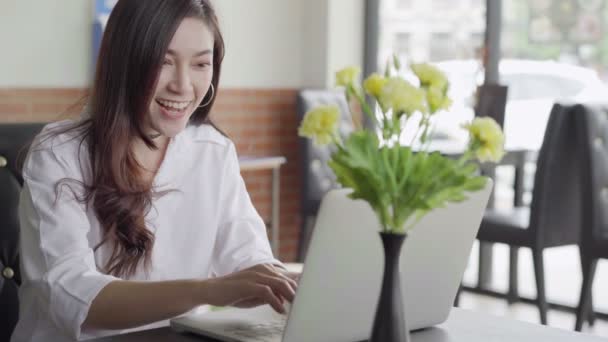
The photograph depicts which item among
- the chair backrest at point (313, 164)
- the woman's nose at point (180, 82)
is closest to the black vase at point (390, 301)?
the woman's nose at point (180, 82)

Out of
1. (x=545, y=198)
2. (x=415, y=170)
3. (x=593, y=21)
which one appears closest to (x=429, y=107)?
(x=415, y=170)

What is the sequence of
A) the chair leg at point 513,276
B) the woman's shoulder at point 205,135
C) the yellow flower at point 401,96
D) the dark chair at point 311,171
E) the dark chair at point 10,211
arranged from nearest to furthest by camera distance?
the yellow flower at point 401,96, the dark chair at point 10,211, the woman's shoulder at point 205,135, the chair leg at point 513,276, the dark chair at point 311,171

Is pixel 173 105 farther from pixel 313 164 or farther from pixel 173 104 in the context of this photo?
pixel 313 164

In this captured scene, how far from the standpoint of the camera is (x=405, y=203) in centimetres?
111

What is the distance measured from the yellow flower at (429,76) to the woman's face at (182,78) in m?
0.63

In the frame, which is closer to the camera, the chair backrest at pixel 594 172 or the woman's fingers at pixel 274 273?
the woman's fingers at pixel 274 273

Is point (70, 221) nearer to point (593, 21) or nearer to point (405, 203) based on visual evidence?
point (405, 203)

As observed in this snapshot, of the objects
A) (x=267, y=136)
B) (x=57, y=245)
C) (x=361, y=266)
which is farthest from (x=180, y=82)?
(x=267, y=136)

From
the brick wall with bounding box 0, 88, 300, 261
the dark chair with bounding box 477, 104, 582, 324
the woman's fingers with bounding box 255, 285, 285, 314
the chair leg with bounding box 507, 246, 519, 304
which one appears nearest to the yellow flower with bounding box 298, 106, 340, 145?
the woman's fingers with bounding box 255, 285, 285, 314

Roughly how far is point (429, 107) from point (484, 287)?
3821 mm

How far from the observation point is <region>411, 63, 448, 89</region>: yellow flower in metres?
1.14

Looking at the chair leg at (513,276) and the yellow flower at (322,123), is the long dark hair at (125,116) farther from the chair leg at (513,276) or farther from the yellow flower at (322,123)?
the chair leg at (513,276)

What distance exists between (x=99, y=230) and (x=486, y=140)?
806mm

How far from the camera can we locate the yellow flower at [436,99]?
112 centimetres
